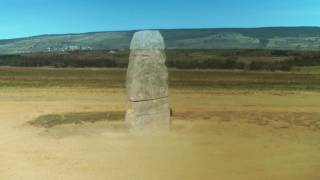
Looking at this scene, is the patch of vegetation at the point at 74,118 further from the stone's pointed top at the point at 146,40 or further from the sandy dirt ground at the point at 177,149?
the stone's pointed top at the point at 146,40

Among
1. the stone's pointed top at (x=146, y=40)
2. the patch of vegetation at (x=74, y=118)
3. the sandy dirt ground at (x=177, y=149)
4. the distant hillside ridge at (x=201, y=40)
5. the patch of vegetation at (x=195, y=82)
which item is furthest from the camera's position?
the distant hillside ridge at (x=201, y=40)

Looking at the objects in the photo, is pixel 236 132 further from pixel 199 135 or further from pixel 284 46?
pixel 284 46

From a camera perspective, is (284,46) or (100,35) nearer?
(284,46)

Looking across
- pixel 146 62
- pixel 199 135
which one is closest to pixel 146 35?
pixel 146 62

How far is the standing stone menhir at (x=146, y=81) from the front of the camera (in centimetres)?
1567

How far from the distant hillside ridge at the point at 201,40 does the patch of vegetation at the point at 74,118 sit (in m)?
127

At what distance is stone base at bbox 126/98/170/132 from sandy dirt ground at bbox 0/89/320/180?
379 millimetres

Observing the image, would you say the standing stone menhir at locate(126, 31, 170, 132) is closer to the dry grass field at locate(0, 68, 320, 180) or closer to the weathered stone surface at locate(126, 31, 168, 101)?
the weathered stone surface at locate(126, 31, 168, 101)

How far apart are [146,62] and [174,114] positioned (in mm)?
4074

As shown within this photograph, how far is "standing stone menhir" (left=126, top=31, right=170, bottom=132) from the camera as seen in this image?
51.4 feet

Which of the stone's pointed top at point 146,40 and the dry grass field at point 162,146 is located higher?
the stone's pointed top at point 146,40

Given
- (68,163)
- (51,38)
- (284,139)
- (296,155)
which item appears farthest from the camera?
(51,38)

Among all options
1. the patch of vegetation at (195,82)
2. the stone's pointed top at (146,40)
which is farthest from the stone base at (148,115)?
the patch of vegetation at (195,82)

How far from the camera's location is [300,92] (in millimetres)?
33406
